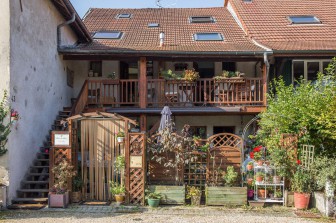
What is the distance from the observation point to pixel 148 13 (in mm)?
20734

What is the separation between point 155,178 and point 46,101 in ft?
16.3

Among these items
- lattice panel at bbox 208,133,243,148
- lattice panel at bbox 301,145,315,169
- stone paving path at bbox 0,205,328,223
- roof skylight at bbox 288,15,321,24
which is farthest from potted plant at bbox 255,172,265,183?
roof skylight at bbox 288,15,321,24

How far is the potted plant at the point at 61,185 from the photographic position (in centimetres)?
955

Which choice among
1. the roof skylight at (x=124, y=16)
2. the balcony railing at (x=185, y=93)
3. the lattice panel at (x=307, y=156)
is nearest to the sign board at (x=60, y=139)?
the balcony railing at (x=185, y=93)

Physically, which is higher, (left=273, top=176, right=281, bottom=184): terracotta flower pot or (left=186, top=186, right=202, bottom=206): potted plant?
(left=273, top=176, right=281, bottom=184): terracotta flower pot

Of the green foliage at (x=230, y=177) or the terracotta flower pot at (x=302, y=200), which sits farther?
the green foliage at (x=230, y=177)

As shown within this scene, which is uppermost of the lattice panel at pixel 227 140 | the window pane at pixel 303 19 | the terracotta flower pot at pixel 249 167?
the window pane at pixel 303 19

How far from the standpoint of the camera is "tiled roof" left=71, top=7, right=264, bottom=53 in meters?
14.1

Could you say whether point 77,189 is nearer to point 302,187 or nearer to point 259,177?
point 259,177

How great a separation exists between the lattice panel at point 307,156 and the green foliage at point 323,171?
0.52 ft

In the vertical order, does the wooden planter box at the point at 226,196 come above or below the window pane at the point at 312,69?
below

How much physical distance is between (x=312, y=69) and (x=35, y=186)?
1198cm

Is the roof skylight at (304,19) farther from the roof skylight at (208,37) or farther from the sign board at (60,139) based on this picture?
the sign board at (60,139)

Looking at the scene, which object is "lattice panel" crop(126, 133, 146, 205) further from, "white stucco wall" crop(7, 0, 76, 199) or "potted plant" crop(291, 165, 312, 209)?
"potted plant" crop(291, 165, 312, 209)
